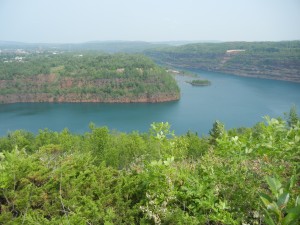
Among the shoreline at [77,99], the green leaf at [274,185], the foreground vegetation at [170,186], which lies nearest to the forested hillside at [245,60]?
the shoreline at [77,99]

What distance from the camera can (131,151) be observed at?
1395 cm

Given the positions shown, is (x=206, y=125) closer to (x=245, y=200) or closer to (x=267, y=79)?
(x=245, y=200)

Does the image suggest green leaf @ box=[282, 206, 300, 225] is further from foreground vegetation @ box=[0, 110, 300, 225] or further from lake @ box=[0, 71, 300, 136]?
lake @ box=[0, 71, 300, 136]

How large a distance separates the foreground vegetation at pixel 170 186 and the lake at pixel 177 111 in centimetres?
2420

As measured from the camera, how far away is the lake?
32125mm

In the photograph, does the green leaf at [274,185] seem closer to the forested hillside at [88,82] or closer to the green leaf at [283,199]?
the green leaf at [283,199]

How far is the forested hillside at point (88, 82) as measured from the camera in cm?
4828

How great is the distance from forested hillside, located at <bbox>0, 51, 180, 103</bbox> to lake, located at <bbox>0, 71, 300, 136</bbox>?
114 inches

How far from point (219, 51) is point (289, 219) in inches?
3493

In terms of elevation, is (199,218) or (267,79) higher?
(199,218)

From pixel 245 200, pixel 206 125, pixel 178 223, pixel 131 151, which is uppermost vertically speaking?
pixel 245 200

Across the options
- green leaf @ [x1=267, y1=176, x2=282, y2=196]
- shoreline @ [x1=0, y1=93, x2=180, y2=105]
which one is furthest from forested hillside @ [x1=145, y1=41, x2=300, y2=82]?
green leaf @ [x1=267, y1=176, x2=282, y2=196]

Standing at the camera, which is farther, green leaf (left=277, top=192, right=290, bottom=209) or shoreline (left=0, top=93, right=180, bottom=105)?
shoreline (left=0, top=93, right=180, bottom=105)

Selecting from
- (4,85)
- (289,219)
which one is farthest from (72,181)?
(4,85)
